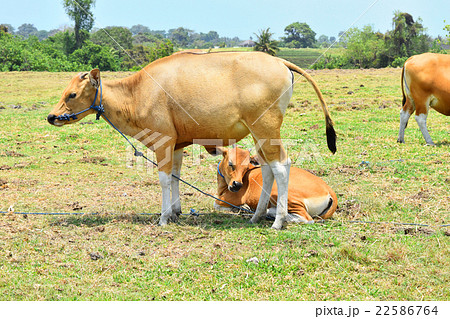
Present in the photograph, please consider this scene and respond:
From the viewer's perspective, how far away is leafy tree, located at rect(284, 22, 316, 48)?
200 ft

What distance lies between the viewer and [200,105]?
6969 mm

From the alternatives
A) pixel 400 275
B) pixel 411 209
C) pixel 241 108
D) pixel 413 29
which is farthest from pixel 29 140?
pixel 413 29

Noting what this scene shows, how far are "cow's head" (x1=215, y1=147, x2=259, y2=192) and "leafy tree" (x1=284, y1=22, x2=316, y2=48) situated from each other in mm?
52980

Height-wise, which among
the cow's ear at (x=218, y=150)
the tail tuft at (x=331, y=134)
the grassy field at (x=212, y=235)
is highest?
the tail tuft at (x=331, y=134)

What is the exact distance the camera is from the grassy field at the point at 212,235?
16.6ft

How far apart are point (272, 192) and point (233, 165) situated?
0.72 metres

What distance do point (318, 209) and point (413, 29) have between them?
59915mm

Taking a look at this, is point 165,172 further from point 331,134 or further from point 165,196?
point 331,134

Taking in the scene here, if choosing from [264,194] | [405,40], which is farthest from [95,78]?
[405,40]

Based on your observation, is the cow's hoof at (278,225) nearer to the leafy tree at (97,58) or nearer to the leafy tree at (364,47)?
the leafy tree at (97,58)

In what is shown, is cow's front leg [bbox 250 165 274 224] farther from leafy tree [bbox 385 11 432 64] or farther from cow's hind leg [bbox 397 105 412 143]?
leafy tree [bbox 385 11 432 64]

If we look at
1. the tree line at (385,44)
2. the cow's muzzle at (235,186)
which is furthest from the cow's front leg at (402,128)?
the tree line at (385,44)

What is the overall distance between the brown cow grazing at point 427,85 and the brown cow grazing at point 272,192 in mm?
6012

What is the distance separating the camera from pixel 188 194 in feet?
30.0
